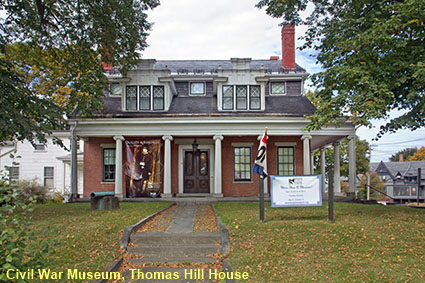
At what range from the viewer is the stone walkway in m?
6.59

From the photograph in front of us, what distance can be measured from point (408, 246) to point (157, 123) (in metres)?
Result: 14.0

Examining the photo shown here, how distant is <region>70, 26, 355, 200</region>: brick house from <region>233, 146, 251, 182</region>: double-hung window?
0.06 meters

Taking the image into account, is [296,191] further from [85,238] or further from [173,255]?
[85,238]

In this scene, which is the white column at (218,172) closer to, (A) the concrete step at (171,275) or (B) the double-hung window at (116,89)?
(B) the double-hung window at (116,89)

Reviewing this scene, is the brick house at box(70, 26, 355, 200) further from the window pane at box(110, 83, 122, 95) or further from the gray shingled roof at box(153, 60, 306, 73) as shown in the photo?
Answer: the gray shingled roof at box(153, 60, 306, 73)

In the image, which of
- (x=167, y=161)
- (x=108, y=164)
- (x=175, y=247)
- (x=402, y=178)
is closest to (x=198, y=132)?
(x=167, y=161)

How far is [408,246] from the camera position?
24.2 feet

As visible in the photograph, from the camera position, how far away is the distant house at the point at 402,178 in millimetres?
56216

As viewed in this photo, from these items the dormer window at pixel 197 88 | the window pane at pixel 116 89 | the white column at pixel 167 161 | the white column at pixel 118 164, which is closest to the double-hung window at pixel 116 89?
the window pane at pixel 116 89

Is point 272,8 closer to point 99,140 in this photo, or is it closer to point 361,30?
point 361,30

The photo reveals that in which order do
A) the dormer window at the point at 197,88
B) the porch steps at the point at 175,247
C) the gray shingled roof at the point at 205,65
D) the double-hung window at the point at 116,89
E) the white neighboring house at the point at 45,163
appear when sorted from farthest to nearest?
the white neighboring house at the point at 45,163 < the gray shingled roof at the point at 205,65 < the dormer window at the point at 197,88 < the double-hung window at the point at 116,89 < the porch steps at the point at 175,247

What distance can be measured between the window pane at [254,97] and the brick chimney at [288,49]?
163 inches

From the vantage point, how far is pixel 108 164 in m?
20.7

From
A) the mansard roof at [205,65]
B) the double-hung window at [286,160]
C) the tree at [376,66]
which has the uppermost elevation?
the mansard roof at [205,65]
